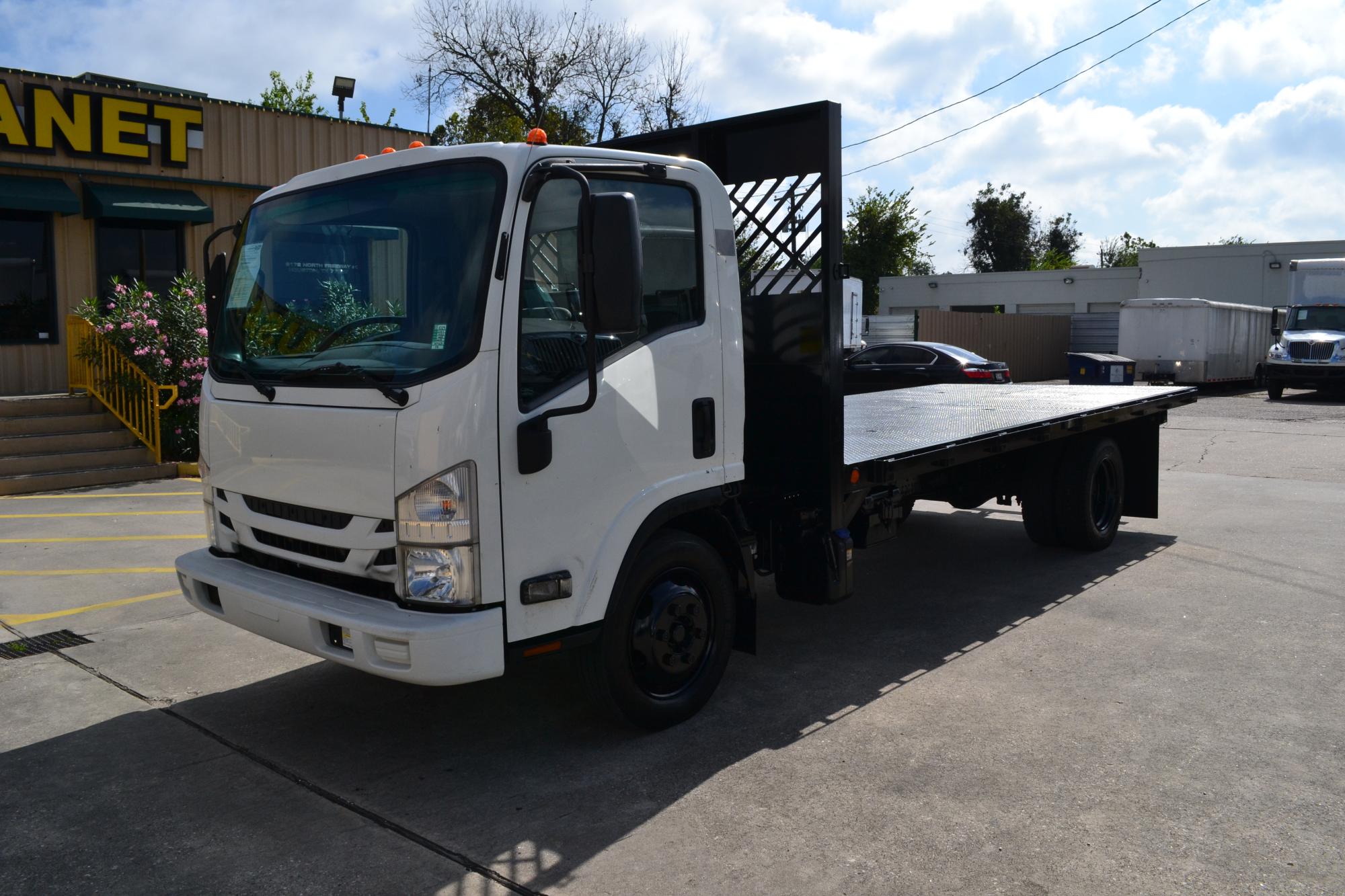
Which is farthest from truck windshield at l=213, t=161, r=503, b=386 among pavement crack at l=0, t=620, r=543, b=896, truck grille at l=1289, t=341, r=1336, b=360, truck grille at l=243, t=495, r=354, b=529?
truck grille at l=1289, t=341, r=1336, b=360

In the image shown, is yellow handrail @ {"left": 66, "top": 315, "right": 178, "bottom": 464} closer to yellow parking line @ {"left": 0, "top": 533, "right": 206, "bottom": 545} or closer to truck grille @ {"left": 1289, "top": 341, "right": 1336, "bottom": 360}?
yellow parking line @ {"left": 0, "top": 533, "right": 206, "bottom": 545}

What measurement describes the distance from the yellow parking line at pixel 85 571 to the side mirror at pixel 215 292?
3.52m

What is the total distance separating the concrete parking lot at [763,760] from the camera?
11.3 ft

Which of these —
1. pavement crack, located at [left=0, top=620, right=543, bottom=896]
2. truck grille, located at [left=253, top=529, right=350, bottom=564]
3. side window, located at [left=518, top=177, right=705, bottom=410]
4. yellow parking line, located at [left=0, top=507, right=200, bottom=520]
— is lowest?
pavement crack, located at [left=0, top=620, right=543, bottom=896]

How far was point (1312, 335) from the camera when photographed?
86.4 feet

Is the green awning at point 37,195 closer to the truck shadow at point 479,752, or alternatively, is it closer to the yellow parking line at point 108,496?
the yellow parking line at point 108,496

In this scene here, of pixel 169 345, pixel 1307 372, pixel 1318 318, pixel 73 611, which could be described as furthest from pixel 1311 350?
pixel 73 611

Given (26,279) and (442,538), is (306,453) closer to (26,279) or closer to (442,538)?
(442,538)

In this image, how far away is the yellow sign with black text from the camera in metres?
14.4

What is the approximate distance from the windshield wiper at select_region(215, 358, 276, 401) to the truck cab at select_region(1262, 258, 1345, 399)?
27.4 meters

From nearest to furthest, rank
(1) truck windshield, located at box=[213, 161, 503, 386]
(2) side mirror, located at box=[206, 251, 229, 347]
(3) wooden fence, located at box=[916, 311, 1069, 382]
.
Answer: (1) truck windshield, located at box=[213, 161, 503, 386]
(2) side mirror, located at box=[206, 251, 229, 347]
(3) wooden fence, located at box=[916, 311, 1069, 382]

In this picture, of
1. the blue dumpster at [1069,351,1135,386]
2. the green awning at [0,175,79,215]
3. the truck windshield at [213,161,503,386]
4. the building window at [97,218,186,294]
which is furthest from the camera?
the blue dumpster at [1069,351,1135,386]

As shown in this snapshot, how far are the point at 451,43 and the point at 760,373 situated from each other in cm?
3596

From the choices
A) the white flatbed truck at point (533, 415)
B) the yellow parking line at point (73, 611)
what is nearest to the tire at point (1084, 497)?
the white flatbed truck at point (533, 415)
